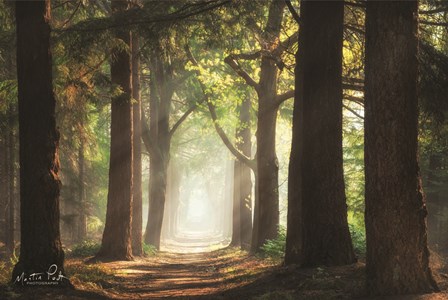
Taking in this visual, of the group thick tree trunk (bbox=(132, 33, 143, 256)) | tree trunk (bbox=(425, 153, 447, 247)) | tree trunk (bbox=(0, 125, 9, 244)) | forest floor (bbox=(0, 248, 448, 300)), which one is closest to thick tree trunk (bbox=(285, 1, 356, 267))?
forest floor (bbox=(0, 248, 448, 300))

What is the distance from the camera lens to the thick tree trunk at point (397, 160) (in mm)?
6121

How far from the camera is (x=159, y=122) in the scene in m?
23.8

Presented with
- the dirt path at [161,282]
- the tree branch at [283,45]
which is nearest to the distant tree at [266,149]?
the tree branch at [283,45]

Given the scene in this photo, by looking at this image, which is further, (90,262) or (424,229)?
(90,262)

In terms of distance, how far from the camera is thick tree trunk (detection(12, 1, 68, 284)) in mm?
8188

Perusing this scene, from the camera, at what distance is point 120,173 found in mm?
14867

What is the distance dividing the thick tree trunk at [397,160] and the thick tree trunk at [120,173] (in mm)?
9627

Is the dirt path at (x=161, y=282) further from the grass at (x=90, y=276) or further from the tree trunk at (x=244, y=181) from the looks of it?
the tree trunk at (x=244, y=181)

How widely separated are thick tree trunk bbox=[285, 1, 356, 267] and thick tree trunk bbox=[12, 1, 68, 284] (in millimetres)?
4372

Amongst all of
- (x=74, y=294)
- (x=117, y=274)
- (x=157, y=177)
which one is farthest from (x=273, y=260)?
(x=157, y=177)

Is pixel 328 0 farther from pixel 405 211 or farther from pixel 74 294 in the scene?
pixel 74 294

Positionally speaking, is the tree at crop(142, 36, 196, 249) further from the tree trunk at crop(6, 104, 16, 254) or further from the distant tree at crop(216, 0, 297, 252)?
the distant tree at crop(216, 0, 297, 252)

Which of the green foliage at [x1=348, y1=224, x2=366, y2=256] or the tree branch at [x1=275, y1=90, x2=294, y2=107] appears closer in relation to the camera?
the green foliage at [x1=348, y1=224, x2=366, y2=256]

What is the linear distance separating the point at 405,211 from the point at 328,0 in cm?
488
